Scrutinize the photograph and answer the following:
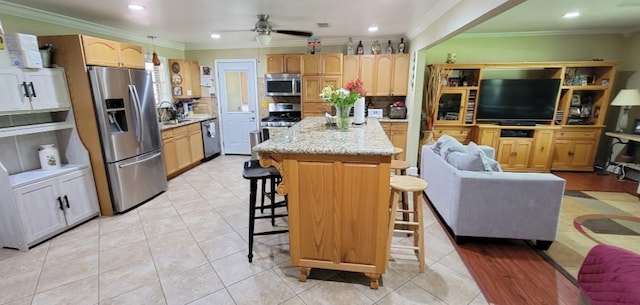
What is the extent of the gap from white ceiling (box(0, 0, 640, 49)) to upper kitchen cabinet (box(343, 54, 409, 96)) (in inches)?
15.7

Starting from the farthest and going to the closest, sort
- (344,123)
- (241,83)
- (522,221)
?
(241,83) → (344,123) → (522,221)

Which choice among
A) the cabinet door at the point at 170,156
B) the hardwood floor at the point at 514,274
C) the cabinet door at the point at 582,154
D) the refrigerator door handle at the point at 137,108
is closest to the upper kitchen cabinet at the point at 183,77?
the cabinet door at the point at 170,156

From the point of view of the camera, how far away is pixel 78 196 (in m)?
2.97

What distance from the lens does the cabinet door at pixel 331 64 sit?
4.93 meters

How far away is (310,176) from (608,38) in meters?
5.92

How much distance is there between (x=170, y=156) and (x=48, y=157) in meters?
1.64

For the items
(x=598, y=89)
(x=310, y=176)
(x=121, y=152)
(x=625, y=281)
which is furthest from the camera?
(x=598, y=89)

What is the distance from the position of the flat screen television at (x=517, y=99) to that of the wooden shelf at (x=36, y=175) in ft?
18.8

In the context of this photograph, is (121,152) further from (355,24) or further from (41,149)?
(355,24)

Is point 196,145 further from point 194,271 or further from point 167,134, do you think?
point 194,271

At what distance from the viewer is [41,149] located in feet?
9.42

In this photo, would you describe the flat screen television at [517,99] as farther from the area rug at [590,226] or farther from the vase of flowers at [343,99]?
the vase of flowers at [343,99]

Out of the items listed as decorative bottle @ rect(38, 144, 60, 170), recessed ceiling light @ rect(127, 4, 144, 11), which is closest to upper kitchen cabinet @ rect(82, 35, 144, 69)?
recessed ceiling light @ rect(127, 4, 144, 11)

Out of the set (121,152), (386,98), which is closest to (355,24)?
(386,98)
